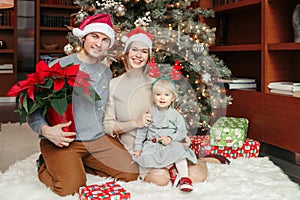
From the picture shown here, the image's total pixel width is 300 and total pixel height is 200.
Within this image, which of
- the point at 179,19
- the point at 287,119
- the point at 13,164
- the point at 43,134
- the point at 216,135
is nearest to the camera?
the point at 43,134

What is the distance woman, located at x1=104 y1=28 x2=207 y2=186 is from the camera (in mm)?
1488

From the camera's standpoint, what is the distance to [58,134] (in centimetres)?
154

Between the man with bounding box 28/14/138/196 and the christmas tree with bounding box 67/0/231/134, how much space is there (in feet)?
0.27

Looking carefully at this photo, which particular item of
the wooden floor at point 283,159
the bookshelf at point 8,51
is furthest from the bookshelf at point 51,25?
the wooden floor at point 283,159

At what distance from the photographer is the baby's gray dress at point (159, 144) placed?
158 centimetres

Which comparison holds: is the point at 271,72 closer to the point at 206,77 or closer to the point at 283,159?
the point at 283,159

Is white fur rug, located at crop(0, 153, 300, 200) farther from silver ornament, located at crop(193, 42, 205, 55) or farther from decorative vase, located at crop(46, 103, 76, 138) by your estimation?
silver ornament, located at crop(193, 42, 205, 55)

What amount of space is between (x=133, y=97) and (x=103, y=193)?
1.34 feet

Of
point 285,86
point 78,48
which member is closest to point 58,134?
point 78,48

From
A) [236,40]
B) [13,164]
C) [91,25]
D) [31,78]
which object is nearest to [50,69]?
[31,78]

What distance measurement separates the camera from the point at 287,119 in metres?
2.33

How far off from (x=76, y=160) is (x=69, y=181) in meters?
0.11

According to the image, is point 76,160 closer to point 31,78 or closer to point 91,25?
point 31,78

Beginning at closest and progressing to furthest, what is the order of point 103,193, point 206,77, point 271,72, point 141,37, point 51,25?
point 103,193, point 141,37, point 206,77, point 271,72, point 51,25
